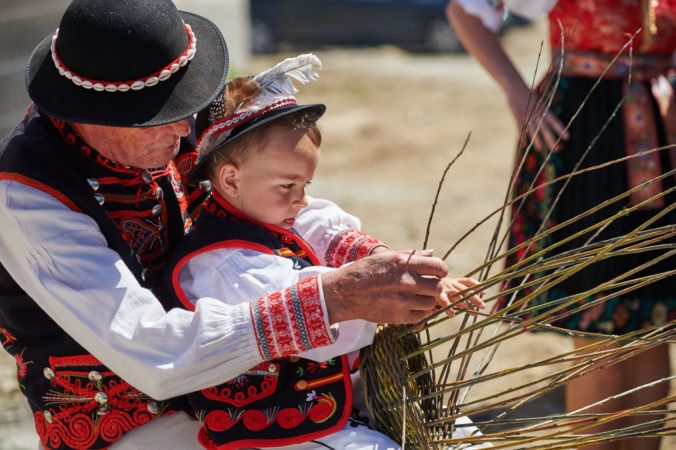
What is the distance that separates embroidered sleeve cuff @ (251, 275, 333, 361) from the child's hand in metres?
0.27

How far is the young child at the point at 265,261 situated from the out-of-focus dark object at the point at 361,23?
11.4 meters

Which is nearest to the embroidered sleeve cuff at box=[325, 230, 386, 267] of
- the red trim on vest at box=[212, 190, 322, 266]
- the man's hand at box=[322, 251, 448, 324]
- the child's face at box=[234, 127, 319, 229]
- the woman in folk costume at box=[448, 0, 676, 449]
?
the red trim on vest at box=[212, 190, 322, 266]

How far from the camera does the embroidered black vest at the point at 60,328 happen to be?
207 centimetres

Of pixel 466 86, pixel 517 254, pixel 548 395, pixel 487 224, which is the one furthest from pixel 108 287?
pixel 466 86

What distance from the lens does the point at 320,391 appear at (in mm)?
2180

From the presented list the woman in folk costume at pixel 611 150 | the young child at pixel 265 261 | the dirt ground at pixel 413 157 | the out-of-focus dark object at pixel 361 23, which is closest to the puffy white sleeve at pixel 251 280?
the young child at pixel 265 261

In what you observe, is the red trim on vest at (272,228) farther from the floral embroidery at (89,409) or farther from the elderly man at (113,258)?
the floral embroidery at (89,409)

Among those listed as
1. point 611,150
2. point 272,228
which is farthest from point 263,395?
point 611,150

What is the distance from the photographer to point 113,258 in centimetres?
199

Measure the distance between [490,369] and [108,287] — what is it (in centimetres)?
280

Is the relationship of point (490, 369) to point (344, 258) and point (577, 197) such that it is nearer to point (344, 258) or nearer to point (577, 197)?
point (577, 197)

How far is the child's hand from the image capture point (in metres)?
2.13

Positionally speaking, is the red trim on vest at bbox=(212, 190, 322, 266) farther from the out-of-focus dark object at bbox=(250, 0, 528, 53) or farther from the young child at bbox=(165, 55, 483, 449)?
the out-of-focus dark object at bbox=(250, 0, 528, 53)

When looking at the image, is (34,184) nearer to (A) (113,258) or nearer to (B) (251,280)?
(A) (113,258)
